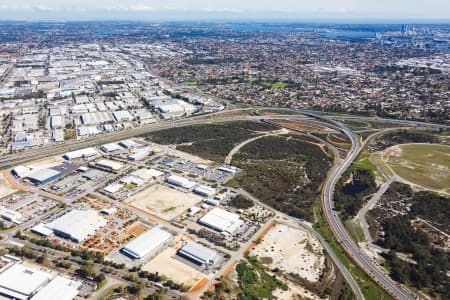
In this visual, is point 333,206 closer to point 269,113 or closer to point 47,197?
point 47,197

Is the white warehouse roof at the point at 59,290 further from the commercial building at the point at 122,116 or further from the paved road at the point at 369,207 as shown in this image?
the commercial building at the point at 122,116

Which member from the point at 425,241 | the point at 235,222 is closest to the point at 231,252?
the point at 235,222

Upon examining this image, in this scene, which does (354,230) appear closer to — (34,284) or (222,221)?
(222,221)

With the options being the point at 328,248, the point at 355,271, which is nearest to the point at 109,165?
the point at 328,248

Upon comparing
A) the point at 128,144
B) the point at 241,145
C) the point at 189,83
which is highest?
the point at 189,83

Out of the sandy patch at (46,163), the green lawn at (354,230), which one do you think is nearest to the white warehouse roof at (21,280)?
the sandy patch at (46,163)

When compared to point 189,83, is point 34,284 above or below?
below
